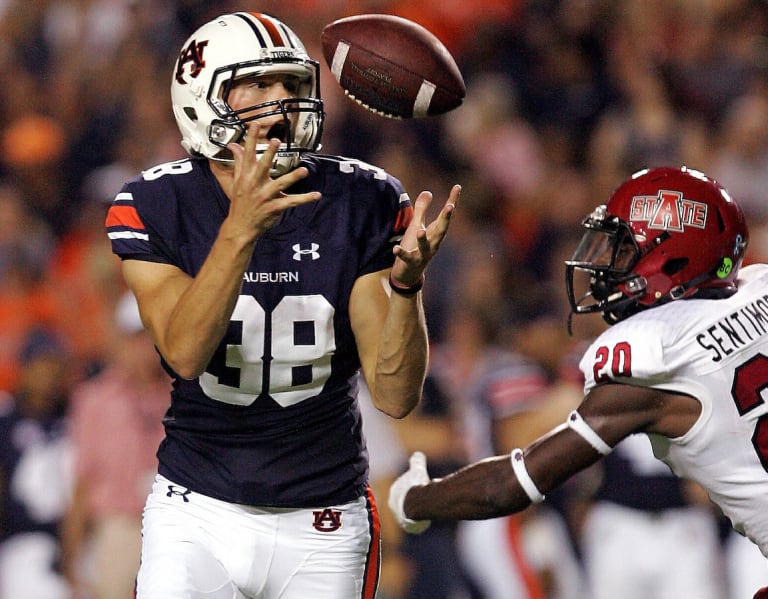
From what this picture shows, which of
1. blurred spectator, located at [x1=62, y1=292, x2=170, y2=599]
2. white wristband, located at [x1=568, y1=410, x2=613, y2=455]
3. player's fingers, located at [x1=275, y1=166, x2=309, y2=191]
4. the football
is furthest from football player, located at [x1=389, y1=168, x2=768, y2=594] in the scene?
blurred spectator, located at [x1=62, y1=292, x2=170, y2=599]

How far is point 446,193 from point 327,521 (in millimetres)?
4423

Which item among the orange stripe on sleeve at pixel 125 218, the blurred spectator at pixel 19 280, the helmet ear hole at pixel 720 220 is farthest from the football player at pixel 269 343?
the blurred spectator at pixel 19 280

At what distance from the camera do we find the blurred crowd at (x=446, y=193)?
5793 millimetres

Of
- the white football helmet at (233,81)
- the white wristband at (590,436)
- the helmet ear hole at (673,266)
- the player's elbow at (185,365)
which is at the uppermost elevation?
the white football helmet at (233,81)

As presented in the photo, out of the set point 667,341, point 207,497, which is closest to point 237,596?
point 207,497

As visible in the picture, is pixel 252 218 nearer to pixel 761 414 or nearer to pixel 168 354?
pixel 168 354

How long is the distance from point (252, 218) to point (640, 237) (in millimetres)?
1035

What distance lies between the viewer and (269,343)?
303 centimetres

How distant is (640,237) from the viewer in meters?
3.22

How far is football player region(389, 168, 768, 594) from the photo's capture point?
2986 mm

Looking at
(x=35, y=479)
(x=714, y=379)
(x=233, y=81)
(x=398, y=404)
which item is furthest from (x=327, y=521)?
(x=35, y=479)

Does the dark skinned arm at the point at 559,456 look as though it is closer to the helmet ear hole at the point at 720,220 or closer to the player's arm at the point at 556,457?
the player's arm at the point at 556,457

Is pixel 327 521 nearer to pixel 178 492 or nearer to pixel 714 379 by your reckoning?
pixel 178 492

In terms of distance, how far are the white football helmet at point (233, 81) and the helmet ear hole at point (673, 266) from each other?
2.93 feet
